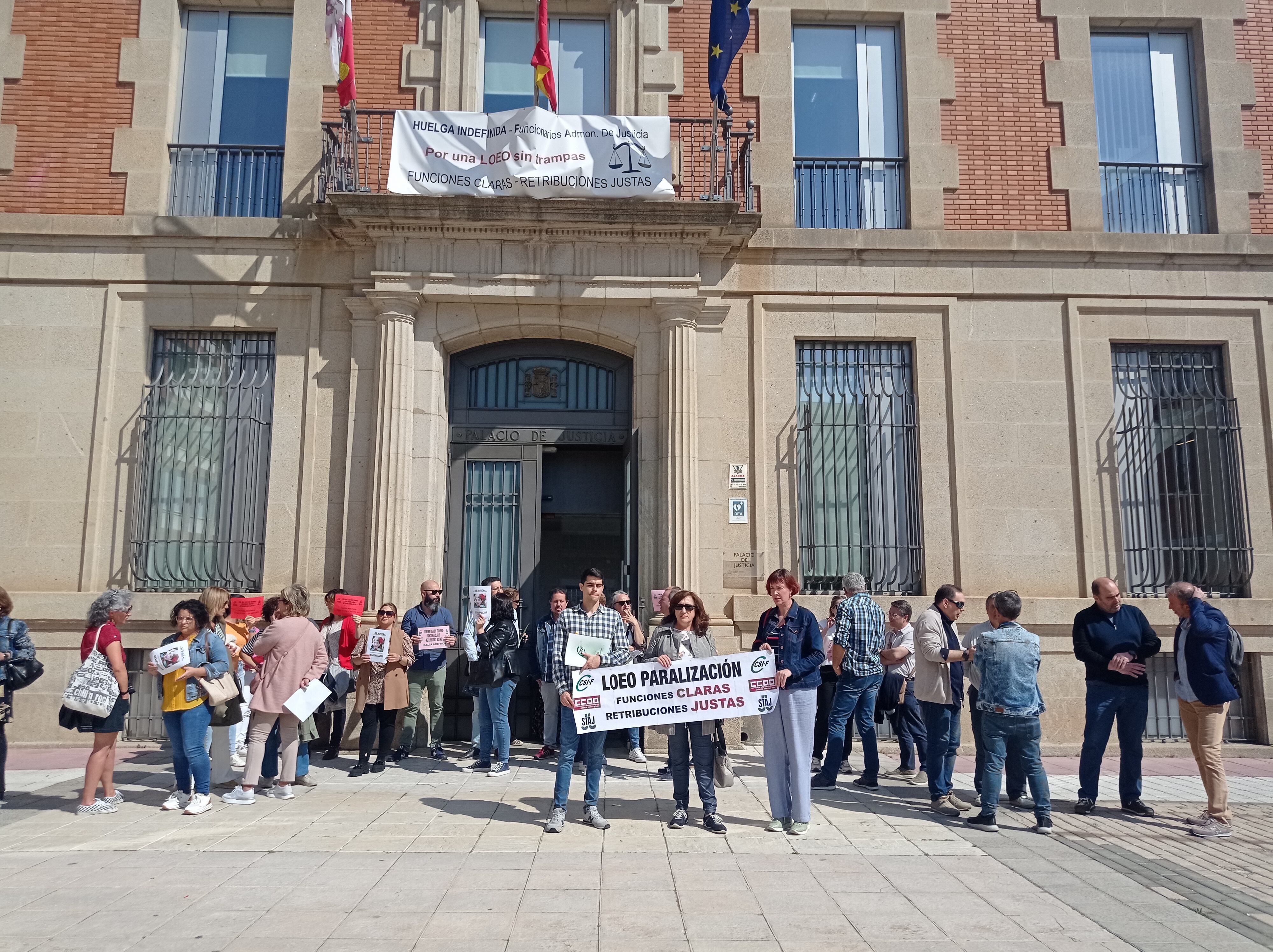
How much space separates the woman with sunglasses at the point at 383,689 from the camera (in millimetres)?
8539

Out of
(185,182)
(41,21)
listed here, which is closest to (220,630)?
(185,182)

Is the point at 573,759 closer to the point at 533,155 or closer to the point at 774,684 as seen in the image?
the point at 774,684

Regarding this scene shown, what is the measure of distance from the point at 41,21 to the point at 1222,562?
50.8ft

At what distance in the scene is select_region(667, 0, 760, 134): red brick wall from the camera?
11.0 meters

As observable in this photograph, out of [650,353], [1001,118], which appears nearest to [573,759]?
[650,353]

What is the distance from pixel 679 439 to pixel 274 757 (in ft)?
16.8

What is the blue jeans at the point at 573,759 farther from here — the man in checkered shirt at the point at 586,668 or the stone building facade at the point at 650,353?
the stone building facade at the point at 650,353

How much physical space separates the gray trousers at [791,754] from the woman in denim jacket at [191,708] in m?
4.34

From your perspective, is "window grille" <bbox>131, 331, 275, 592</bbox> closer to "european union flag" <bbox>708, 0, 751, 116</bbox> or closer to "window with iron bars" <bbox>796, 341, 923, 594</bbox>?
"european union flag" <bbox>708, 0, 751, 116</bbox>

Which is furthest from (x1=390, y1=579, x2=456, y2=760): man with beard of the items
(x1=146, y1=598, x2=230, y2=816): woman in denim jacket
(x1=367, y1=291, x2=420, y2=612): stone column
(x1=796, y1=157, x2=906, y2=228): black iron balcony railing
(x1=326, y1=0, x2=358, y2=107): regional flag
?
(x1=796, y1=157, x2=906, y2=228): black iron balcony railing

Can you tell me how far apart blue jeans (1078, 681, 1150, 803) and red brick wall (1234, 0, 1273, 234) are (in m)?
7.00

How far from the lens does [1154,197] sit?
11.3 m

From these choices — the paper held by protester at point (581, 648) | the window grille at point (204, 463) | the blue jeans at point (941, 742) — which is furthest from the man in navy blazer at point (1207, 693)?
the window grille at point (204, 463)

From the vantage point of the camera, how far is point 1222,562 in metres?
10.5
